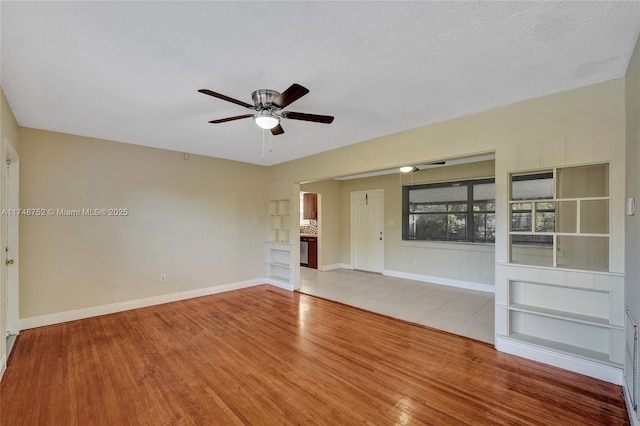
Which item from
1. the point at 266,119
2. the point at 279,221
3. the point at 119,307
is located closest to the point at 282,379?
the point at 266,119

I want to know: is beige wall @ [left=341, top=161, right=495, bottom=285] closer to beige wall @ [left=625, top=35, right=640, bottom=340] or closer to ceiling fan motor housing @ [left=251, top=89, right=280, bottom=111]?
beige wall @ [left=625, top=35, right=640, bottom=340]

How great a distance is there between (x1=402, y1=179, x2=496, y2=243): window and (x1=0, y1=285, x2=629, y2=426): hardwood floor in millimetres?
2863

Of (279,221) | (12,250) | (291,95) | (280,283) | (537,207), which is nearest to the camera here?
(291,95)

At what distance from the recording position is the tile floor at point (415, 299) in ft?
12.0

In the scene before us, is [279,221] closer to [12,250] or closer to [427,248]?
[427,248]

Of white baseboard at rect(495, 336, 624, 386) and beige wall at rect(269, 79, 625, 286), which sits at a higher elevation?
beige wall at rect(269, 79, 625, 286)

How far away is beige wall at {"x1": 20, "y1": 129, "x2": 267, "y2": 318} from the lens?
3.59 meters

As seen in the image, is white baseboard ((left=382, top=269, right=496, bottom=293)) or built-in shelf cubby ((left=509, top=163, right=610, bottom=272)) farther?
white baseboard ((left=382, top=269, right=496, bottom=293))

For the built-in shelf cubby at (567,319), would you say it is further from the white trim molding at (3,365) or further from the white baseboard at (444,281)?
the white trim molding at (3,365)

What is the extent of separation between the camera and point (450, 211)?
580cm

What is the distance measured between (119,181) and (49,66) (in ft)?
7.85

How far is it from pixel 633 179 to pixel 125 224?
567 centimetres

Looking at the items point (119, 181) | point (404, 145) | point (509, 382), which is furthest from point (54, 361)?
point (404, 145)

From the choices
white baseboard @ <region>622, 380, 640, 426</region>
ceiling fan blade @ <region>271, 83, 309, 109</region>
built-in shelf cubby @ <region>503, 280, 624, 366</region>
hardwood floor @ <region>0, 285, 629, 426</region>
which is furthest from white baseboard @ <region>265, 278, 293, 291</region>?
white baseboard @ <region>622, 380, 640, 426</region>
